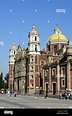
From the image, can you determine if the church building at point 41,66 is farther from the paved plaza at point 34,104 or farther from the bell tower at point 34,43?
the paved plaza at point 34,104

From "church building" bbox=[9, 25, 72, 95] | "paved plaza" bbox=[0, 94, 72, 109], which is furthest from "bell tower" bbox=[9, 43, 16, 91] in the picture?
"paved plaza" bbox=[0, 94, 72, 109]

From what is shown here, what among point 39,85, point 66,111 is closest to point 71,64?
point 39,85

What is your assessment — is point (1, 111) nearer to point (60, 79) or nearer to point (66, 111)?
point (66, 111)

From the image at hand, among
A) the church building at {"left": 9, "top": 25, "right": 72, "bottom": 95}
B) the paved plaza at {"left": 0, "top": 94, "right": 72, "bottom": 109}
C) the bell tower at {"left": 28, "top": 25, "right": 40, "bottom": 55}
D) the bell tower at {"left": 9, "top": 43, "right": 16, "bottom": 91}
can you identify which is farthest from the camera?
the bell tower at {"left": 9, "top": 43, "right": 16, "bottom": 91}

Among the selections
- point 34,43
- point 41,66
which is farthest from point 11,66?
point 41,66

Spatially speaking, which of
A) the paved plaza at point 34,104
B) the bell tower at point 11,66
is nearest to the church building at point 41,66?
the bell tower at point 11,66

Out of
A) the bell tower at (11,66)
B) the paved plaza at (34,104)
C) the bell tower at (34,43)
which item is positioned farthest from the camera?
the bell tower at (11,66)

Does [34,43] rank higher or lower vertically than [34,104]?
higher

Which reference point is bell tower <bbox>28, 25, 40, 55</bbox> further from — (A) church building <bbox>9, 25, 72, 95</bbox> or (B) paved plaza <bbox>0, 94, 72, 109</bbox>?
(B) paved plaza <bbox>0, 94, 72, 109</bbox>

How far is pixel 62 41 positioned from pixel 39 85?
74.7ft

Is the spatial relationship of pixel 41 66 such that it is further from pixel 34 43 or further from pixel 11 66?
pixel 11 66

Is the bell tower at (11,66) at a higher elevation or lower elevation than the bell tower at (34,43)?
lower

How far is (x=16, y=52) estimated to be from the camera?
11875 cm

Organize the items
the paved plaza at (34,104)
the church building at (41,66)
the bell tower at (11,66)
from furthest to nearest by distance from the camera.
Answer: the bell tower at (11,66)
the church building at (41,66)
the paved plaza at (34,104)
